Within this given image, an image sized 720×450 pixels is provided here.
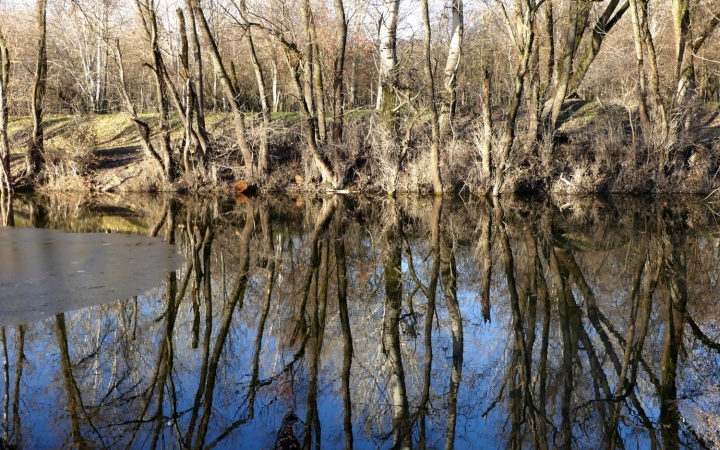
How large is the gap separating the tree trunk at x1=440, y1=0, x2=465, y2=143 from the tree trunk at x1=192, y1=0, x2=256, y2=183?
6.70 m

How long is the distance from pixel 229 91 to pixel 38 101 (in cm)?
812

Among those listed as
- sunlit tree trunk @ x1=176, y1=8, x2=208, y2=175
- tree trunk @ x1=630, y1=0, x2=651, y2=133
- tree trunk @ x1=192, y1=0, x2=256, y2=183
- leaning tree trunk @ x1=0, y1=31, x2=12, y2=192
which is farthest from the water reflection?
leaning tree trunk @ x1=0, y1=31, x2=12, y2=192

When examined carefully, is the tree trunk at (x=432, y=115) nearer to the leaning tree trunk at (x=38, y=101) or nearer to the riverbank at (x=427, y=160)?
the riverbank at (x=427, y=160)

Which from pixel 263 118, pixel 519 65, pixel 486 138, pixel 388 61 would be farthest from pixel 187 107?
pixel 519 65

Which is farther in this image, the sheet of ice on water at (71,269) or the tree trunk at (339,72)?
the tree trunk at (339,72)

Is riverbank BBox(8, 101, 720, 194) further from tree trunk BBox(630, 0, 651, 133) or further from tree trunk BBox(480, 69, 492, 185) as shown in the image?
tree trunk BBox(630, 0, 651, 133)

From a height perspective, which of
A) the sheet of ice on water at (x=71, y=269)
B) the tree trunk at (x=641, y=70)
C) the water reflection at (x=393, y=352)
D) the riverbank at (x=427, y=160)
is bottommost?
the water reflection at (x=393, y=352)

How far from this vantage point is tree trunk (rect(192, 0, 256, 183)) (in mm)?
21766

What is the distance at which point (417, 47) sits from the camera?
26.1 meters

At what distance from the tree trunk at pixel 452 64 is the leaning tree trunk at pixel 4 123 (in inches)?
599

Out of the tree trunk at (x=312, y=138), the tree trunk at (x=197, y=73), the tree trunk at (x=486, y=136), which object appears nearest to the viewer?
the tree trunk at (x=486, y=136)

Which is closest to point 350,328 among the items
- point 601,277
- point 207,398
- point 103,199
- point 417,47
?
point 207,398

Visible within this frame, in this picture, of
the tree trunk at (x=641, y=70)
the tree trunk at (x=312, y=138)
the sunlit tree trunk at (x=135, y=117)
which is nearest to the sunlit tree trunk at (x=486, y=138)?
the tree trunk at (x=641, y=70)

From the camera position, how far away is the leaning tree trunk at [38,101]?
2480cm
